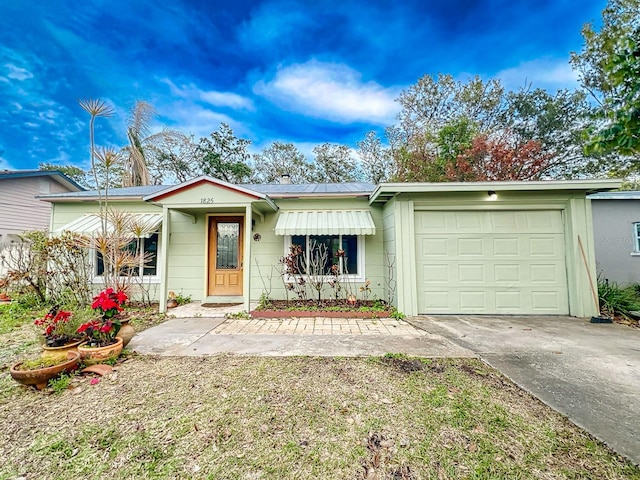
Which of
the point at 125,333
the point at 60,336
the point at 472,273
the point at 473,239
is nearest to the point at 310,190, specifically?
the point at 473,239

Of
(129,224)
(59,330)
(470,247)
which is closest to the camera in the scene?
(59,330)

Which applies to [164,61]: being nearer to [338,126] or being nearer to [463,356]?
[338,126]

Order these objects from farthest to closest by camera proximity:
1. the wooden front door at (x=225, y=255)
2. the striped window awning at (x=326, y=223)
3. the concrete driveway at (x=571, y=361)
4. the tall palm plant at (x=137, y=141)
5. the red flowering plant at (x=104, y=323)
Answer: the tall palm plant at (x=137, y=141), the wooden front door at (x=225, y=255), the striped window awning at (x=326, y=223), the red flowering plant at (x=104, y=323), the concrete driveway at (x=571, y=361)

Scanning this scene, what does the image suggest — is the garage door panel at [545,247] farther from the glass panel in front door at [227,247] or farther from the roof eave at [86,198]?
the roof eave at [86,198]

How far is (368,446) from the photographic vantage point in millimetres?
2523

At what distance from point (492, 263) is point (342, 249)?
4.44 m

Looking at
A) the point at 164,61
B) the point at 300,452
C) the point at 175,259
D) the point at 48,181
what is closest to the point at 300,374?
the point at 300,452

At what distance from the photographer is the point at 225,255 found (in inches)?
379

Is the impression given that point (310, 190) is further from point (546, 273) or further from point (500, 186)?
point (546, 273)

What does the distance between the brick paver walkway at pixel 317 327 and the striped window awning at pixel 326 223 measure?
2.55 metres

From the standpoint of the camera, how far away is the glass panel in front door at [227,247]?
959 cm

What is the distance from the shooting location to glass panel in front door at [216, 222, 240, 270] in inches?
378

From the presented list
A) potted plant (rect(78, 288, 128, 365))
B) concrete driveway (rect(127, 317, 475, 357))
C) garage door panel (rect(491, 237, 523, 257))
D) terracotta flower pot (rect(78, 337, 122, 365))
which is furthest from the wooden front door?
garage door panel (rect(491, 237, 523, 257))

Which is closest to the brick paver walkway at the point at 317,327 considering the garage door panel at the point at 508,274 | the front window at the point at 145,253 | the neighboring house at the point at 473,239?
the neighboring house at the point at 473,239
